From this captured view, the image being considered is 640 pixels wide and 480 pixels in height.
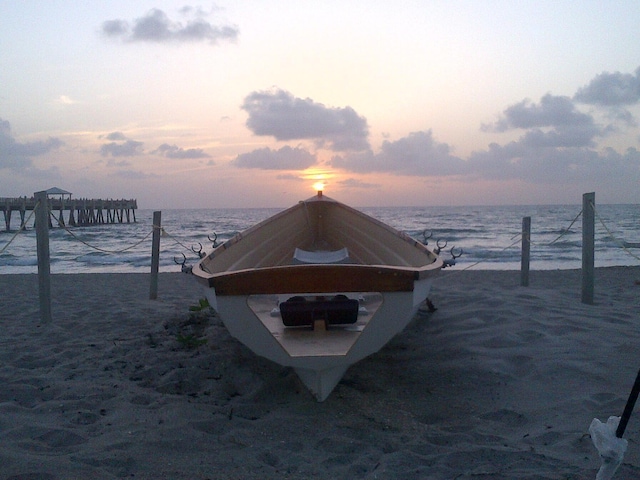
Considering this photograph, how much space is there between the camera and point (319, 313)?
3820 millimetres

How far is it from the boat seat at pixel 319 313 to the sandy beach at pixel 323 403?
0.37 metres

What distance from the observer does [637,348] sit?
3873mm

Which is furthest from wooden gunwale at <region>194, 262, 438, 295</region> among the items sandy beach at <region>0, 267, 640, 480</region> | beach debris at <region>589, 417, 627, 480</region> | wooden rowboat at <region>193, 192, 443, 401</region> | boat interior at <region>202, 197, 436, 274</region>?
beach debris at <region>589, 417, 627, 480</region>

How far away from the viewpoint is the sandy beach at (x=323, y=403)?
2.36m

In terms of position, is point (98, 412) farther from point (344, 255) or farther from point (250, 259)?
point (344, 255)

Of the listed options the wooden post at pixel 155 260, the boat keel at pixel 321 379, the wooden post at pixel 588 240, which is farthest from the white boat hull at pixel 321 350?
the wooden post at pixel 155 260

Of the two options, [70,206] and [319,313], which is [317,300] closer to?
[319,313]

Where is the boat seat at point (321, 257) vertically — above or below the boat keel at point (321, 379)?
above

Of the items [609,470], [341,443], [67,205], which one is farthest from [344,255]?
[67,205]

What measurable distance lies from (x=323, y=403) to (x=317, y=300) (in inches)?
44.8

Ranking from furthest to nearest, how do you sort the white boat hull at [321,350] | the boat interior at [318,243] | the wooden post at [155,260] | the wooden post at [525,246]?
the wooden post at [525,246], the wooden post at [155,260], the boat interior at [318,243], the white boat hull at [321,350]

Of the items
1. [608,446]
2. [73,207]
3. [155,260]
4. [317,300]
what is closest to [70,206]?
[73,207]

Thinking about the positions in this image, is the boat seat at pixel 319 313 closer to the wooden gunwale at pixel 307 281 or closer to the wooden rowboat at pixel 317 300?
the wooden rowboat at pixel 317 300

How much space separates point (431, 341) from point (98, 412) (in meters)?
2.75
